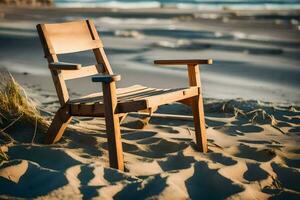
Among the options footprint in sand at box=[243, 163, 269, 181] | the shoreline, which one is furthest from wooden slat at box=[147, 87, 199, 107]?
the shoreline

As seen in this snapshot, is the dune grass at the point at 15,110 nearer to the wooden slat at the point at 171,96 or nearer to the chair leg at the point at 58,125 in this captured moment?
the chair leg at the point at 58,125

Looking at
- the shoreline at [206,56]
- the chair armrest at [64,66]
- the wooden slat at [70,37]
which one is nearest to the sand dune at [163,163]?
the chair armrest at [64,66]

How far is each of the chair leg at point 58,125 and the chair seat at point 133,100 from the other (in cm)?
11

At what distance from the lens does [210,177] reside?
11.4 ft

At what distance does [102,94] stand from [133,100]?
732 millimetres

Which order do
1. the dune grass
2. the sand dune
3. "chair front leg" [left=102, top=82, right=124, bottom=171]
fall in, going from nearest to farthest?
the sand dune → "chair front leg" [left=102, top=82, right=124, bottom=171] → the dune grass

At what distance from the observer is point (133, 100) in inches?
139

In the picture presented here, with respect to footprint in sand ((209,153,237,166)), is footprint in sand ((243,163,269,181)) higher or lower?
lower

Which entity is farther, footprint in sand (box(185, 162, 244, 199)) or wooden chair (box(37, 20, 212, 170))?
wooden chair (box(37, 20, 212, 170))

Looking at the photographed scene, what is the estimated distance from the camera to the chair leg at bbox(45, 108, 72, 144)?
3984 millimetres

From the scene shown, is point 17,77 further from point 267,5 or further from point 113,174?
point 267,5

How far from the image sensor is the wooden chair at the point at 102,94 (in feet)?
11.5

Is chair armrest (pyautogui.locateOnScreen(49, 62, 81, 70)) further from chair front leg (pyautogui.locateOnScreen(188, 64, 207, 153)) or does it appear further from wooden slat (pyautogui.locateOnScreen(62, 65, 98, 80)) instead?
chair front leg (pyautogui.locateOnScreen(188, 64, 207, 153))

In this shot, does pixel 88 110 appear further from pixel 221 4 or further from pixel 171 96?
pixel 221 4
